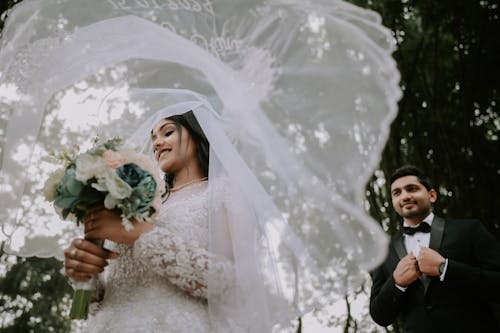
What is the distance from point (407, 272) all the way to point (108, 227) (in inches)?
67.8

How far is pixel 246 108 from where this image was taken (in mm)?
2014

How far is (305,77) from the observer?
1.93 meters

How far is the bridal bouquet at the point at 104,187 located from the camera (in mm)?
1904

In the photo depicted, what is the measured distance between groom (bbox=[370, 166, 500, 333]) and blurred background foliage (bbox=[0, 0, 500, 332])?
3.71m

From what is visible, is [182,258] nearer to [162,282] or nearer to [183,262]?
[183,262]

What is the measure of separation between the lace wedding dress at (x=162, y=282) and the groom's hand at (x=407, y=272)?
4.34ft

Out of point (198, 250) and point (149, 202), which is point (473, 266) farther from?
point (149, 202)

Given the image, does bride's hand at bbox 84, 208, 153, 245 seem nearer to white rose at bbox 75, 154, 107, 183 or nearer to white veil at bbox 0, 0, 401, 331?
white rose at bbox 75, 154, 107, 183

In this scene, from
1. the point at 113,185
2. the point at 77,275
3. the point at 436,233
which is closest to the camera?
the point at 113,185

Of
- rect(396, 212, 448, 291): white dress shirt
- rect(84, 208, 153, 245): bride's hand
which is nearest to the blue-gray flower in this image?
rect(84, 208, 153, 245): bride's hand

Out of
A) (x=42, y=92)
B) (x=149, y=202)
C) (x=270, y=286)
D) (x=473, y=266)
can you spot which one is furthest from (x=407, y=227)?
(x=42, y=92)

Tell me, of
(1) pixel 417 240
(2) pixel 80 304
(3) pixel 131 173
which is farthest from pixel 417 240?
(2) pixel 80 304

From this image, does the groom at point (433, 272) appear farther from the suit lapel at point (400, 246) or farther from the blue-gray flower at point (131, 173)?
the blue-gray flower at point (131, 173)

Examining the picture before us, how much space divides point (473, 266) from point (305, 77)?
5.90ft
